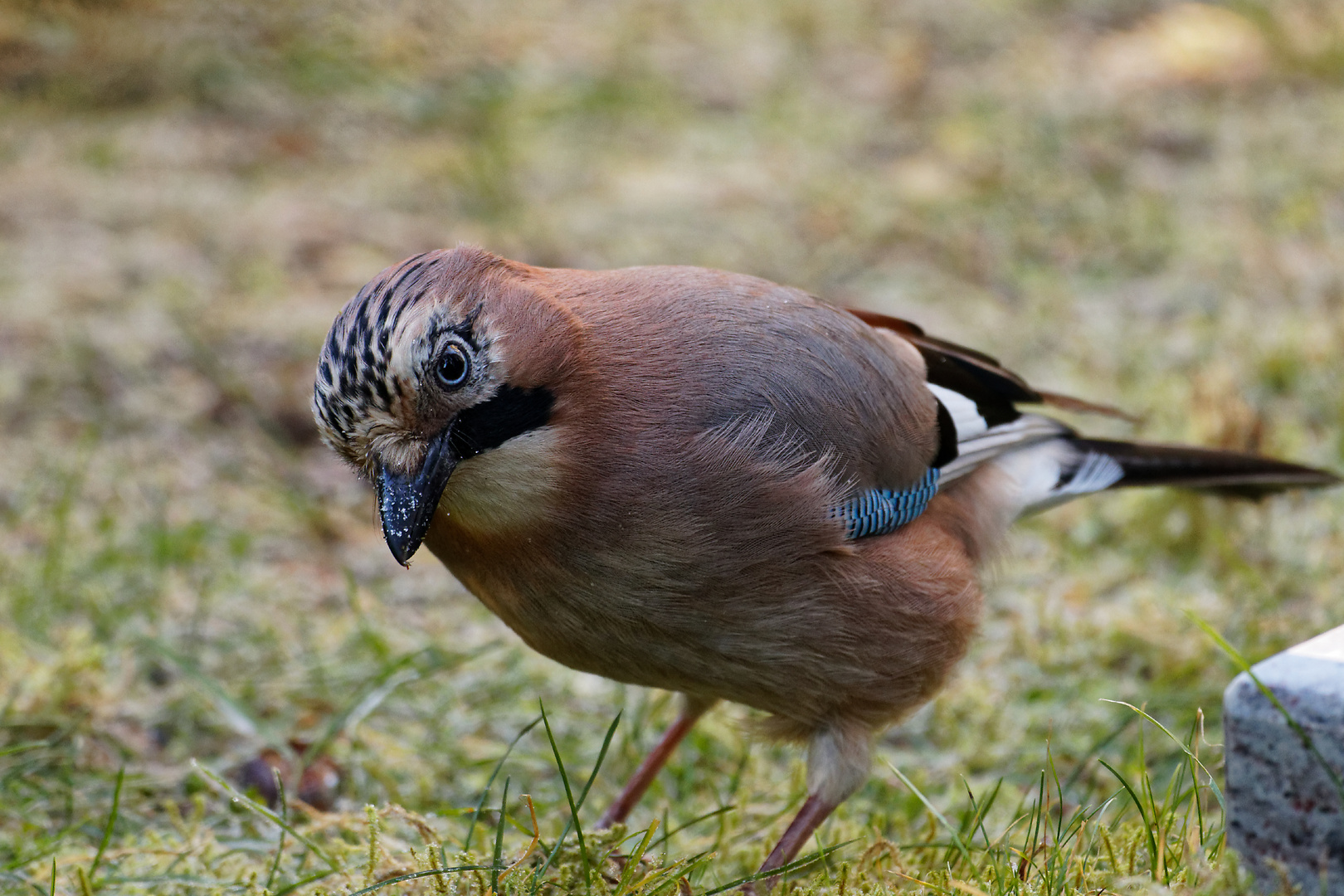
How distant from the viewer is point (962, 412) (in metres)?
3.45

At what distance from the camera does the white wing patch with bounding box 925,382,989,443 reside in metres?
3.41

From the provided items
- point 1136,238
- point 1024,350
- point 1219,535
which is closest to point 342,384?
point 1219,535

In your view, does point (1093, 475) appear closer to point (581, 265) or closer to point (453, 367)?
point (453, 367)

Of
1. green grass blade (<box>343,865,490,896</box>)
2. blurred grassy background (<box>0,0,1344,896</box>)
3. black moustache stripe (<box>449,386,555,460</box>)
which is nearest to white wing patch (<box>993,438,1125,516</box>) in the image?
blurred grassy background (<box>0,0,1344,896</box>)

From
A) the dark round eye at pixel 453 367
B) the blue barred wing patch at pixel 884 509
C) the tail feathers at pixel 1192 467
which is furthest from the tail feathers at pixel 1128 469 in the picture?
the dark round eye at pixel 453 367

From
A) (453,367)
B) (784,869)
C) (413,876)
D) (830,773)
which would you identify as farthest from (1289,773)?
(453,367)

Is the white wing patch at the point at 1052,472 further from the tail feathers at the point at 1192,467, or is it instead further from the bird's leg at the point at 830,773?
the bird's leg at the point at 830,773

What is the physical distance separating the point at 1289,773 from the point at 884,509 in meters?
1.24

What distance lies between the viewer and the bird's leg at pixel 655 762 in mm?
3295

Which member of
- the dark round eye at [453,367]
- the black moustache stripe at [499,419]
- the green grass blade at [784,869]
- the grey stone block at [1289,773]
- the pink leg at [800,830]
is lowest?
the pink leg at [800,830]

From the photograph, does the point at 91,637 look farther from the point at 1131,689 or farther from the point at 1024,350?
the point at 1024,350

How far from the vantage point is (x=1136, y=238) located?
6402 mm

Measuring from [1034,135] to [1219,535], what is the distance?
3.52 m

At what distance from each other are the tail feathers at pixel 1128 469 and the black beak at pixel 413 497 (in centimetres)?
175
